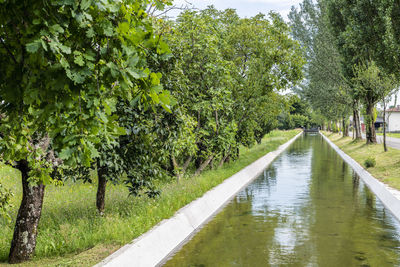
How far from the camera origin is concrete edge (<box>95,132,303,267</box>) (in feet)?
24.7

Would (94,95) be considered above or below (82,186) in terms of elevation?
above

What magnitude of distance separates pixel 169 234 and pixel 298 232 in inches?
121

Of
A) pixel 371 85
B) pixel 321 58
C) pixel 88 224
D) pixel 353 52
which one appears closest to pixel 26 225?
pixel 88 224

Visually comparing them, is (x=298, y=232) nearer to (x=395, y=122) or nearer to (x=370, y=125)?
(x=370, y=125)

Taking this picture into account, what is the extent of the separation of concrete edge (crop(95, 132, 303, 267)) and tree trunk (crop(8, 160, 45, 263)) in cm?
174

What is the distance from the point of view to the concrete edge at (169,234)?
753cm

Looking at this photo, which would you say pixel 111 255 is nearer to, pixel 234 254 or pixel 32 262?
pixel 32 262

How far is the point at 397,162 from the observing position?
75.3 ft

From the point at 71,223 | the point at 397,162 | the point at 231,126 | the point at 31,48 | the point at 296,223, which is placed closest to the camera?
the point at 31,48

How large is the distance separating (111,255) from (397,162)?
64.3ft

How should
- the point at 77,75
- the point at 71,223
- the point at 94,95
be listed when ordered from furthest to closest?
the point at 71,223
the point at 94,95
the point at 77,75

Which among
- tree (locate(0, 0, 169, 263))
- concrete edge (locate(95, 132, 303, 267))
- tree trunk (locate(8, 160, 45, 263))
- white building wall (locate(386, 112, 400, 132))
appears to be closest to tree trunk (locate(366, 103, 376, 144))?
concrete edge (locate(95, 132, 303, 267))

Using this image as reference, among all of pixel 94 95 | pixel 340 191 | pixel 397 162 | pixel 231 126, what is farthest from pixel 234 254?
pixel 397 162

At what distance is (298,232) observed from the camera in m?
10.3
